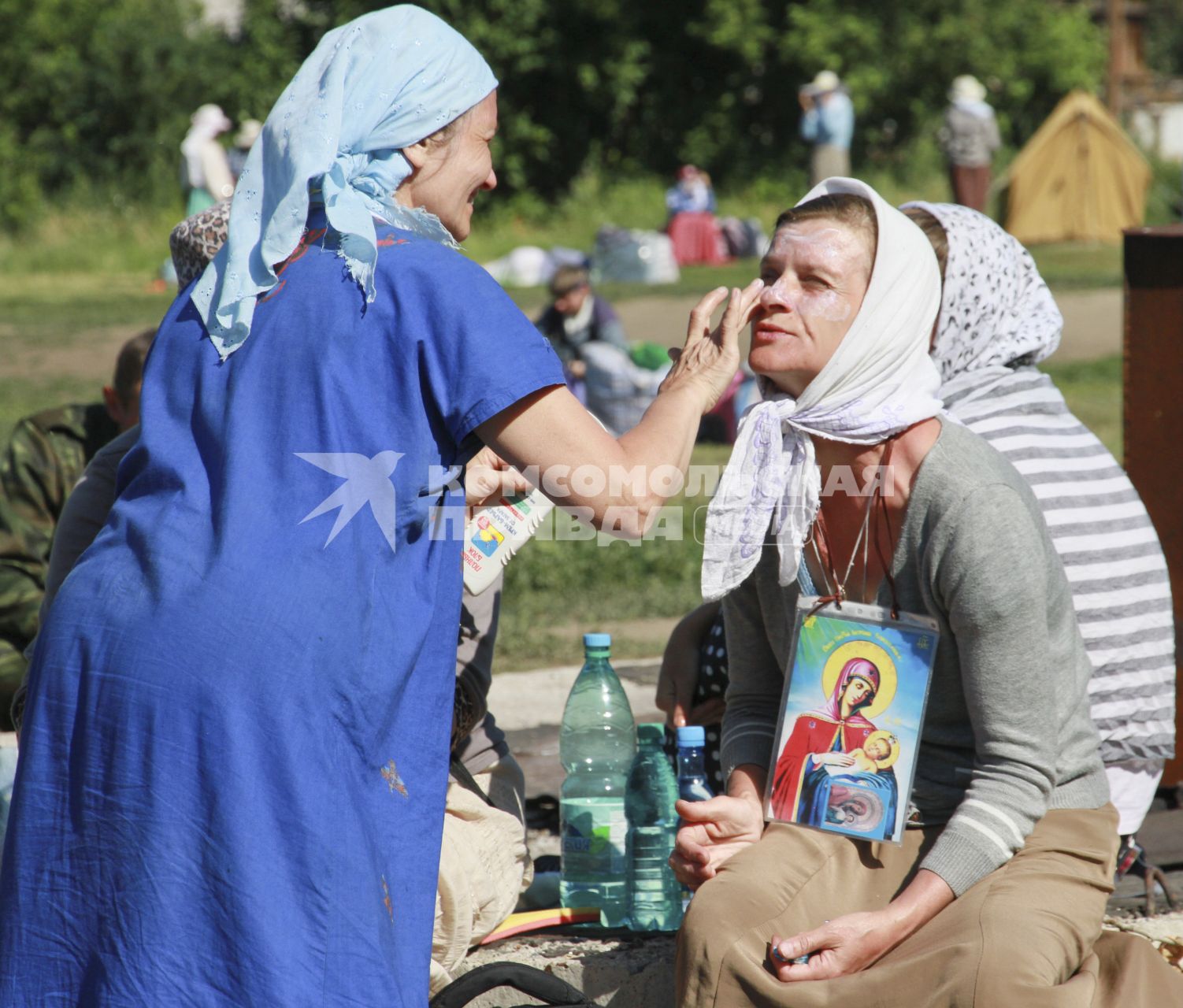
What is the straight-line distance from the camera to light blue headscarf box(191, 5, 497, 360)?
6.59 feet

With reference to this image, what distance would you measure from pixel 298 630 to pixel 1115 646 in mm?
1804

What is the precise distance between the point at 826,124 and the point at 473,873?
19.1 meters

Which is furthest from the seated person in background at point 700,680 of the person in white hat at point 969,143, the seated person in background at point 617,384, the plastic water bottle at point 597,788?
the person in white hat at point 969,143

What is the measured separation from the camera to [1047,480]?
298cm

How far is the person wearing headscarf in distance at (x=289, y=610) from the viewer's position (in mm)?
1900

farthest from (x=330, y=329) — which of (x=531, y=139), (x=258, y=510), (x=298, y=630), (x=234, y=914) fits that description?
(x=531, y=139)

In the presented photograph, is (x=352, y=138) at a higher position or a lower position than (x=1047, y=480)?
higher

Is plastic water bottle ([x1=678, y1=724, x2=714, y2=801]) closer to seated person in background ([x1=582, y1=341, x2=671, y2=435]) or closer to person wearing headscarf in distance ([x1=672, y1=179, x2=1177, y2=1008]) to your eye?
person wearing headscarf in distance ([x1=672, y1=179, x2=1177, y2=1008])

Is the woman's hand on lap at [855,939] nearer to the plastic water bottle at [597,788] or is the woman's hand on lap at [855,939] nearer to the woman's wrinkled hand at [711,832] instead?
the woman's wrinkled hand at [711,832]

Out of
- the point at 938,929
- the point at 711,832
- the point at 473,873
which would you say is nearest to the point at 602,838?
the point at 473,873

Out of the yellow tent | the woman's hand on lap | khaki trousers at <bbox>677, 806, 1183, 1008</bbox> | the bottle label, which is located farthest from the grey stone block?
the yellow tent

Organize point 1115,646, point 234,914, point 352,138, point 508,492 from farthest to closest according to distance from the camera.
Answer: point 1115,646, point 508,492, point 352,138, point 234,914

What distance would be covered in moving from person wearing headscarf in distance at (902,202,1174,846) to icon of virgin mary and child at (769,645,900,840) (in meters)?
0.65

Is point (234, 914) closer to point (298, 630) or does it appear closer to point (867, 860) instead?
point (298, 630)
